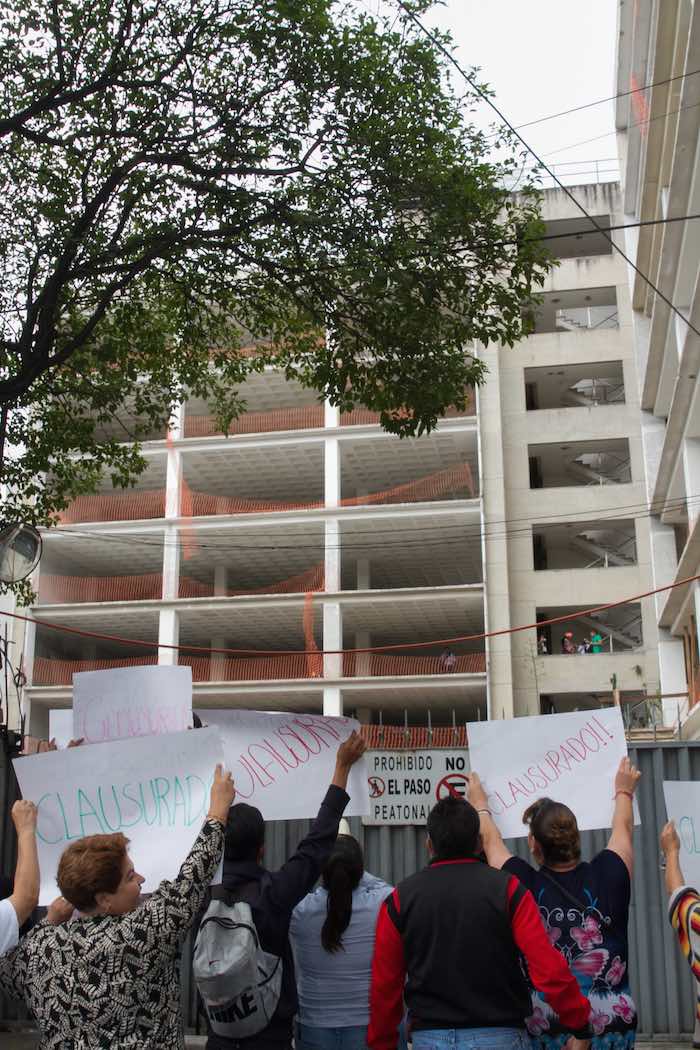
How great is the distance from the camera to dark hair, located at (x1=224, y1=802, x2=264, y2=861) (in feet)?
14.3

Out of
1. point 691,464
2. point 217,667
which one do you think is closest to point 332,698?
point 217,667

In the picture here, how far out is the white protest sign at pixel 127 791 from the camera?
183 inches

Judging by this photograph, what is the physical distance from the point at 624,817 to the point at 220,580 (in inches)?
1462

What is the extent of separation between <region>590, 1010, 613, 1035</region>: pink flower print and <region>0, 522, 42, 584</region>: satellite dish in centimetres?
755

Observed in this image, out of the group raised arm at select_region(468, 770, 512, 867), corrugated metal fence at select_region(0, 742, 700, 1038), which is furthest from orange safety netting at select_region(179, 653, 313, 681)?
raised arm at select_region(468, 770, 512, 867)

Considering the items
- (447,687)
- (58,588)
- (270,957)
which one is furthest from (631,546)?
(270,957)

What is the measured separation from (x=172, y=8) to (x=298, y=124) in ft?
5.05

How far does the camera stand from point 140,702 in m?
5.62

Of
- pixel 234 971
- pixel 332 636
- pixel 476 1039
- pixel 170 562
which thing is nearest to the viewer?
pixel 476 1039

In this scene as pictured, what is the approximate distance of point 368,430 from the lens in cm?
3928

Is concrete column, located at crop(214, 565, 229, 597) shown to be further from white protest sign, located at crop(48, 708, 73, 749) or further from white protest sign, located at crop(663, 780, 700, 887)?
white protest sign, located at crop(663, 780, 700, 887)

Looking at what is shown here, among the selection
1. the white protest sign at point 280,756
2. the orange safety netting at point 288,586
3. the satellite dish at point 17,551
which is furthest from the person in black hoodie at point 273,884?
the orange safety netting at point 288,586

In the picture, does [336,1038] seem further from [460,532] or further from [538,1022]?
[460,532]

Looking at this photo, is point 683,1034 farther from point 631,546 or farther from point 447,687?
point 631,546
